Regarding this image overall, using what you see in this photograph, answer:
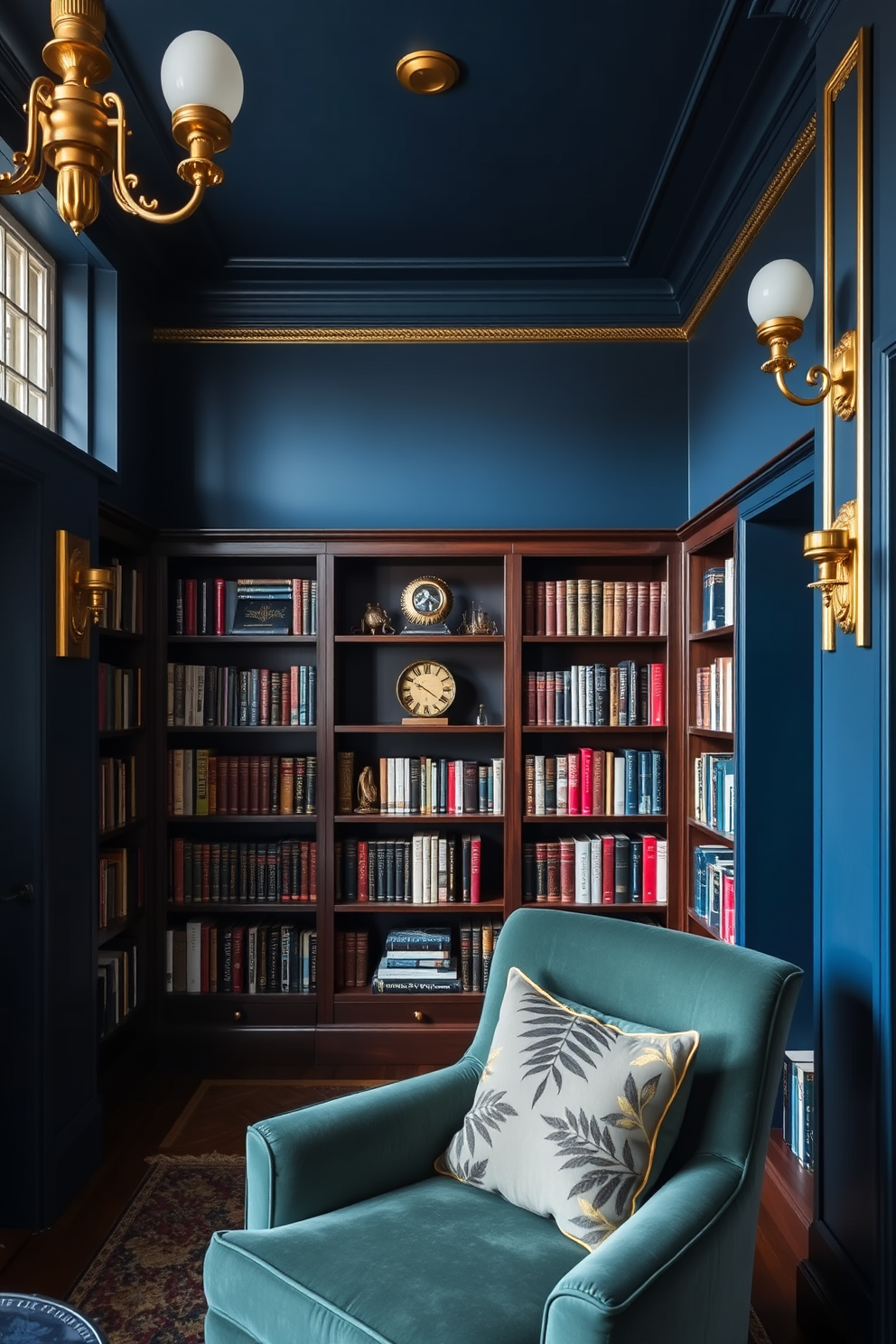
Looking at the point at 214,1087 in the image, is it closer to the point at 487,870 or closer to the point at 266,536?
the point at 487,870

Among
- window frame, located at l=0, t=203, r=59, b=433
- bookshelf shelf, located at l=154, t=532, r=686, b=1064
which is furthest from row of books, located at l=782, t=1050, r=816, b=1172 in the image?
window frame, located at l=0, t=203, r=59, b=433

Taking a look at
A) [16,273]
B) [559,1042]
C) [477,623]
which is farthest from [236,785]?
[559,1042]

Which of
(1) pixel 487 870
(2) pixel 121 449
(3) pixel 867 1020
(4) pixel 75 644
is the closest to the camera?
(3) pixel 867 1020

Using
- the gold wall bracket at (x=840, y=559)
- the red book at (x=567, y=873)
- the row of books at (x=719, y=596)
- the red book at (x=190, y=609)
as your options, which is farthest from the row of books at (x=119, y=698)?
the gold wall bracket at (x=840, y=559)

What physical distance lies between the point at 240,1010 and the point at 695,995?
2.33 m

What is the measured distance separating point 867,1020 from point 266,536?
2.64m

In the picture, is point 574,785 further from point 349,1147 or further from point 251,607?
point 349,1147

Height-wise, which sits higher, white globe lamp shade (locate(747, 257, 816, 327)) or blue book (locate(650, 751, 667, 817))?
white globe lamp shade (locate(747, 257, 816, 327))

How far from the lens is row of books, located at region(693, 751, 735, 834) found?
10.0 ft

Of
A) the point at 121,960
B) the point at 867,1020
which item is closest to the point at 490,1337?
the point at 867,1020

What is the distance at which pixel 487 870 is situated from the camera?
387cm

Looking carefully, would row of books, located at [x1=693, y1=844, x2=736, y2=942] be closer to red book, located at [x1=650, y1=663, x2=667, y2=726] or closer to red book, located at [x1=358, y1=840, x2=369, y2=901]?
red book, located at [x1=650, y1=663, x2=667, y2=726]

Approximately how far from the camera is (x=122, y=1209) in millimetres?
2604

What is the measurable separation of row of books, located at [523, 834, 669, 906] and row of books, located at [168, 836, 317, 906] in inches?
35.0
